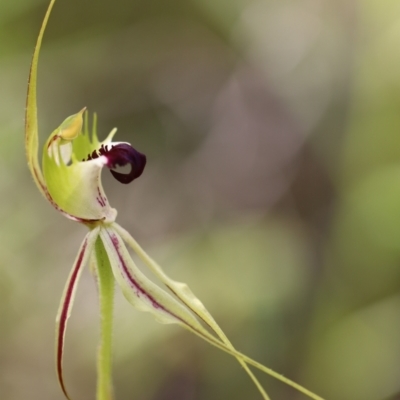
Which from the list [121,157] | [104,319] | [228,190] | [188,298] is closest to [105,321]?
[104,319]

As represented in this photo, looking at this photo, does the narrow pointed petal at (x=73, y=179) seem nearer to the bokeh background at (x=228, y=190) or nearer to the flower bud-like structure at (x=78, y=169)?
the flower bud-like structure at (x=78, y=169)

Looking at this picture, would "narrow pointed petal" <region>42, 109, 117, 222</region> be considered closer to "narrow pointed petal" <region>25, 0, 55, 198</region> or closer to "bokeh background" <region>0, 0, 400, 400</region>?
"narrow pointed petal" <region>25, 0, 55, 198</region>

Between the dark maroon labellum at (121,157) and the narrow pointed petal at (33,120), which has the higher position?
the narrow pointed petal at (33,120)

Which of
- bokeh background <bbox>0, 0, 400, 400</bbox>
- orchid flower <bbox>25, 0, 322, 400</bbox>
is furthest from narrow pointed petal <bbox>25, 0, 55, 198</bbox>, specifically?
bokeh background <bbox>0, 0, 400, 400</bbox>

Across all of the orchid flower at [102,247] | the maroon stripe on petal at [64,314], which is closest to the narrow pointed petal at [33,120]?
the orchid flower at [102,247]

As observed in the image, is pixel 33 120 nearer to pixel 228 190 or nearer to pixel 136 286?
pixel 136 286

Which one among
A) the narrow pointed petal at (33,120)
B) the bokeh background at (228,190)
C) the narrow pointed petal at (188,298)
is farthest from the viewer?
the bokeh background at (228,190)

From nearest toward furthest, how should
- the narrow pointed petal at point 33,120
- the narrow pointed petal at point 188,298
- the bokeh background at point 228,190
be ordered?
the narrow pointed petal at point 33,120, the narrow pointed petal at point 188,298, the bokeh background at point 228,190
